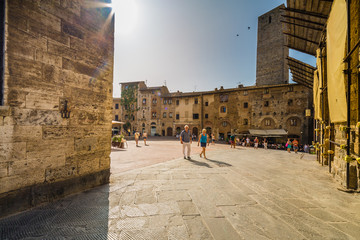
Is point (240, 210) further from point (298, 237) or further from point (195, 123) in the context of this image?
point (195, 123)

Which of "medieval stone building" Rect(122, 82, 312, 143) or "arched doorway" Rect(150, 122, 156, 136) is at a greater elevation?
"medieval stone building" Rect(122, 82, 312, 143)

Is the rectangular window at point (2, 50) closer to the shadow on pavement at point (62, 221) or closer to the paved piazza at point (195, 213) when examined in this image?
the shadow on pavement at point (62, 221)

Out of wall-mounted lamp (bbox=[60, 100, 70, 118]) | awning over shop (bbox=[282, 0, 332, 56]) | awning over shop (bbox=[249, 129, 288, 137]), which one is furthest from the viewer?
awning over shop (bbox=[249, 129, 288, 137])

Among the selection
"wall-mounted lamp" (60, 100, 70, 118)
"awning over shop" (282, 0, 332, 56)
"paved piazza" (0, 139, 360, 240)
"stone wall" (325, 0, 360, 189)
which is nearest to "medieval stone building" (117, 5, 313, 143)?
"awning over shop" (282, 0, 332, 56)

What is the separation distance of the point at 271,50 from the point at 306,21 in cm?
2677

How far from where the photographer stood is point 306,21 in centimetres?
608

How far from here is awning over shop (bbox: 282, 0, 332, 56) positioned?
5.36 m

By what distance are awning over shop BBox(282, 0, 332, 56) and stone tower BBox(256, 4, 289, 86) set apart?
2090 centimetres

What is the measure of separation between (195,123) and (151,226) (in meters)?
28.6

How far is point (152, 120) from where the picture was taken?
116 ft

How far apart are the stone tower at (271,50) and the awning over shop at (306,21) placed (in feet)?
68.6

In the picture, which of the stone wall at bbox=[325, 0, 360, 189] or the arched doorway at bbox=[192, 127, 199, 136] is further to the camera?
the arched doorway at bbox=[192, 127, 199, 136]

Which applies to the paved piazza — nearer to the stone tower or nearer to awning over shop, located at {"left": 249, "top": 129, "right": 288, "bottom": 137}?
awning over shop, located at {"left": 249, "top": 129, "right": 288, "bottom": 137}

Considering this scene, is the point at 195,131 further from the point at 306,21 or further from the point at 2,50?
the point at 2,50
